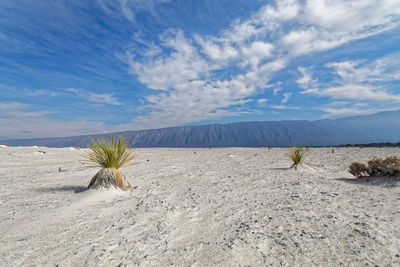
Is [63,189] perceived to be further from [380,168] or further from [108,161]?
[380,168]

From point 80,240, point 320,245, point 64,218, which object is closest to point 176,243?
point 80,240

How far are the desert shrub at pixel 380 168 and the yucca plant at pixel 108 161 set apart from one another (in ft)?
25.2

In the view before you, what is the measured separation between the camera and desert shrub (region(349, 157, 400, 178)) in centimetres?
573

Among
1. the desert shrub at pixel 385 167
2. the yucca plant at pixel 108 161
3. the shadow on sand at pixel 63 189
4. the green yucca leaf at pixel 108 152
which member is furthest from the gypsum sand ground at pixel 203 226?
the green yucca leaf at pixel 108 152

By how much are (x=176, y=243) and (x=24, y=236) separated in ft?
7.45

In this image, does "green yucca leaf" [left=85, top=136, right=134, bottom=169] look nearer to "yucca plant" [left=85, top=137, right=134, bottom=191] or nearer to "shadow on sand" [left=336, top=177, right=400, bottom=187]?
"yucca plant" [left=85, top=137, right=134, bottom=191]

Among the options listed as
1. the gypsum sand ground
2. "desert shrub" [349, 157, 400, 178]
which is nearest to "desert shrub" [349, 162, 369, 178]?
"desert shrub" [349, 157, 400, 178]

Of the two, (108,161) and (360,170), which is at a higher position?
(108,161)

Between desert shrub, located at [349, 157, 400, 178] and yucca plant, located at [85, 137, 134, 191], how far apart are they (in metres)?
7.67

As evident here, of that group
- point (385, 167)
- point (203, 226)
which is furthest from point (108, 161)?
point (385, 167)

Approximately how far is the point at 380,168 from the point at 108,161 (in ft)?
27.8

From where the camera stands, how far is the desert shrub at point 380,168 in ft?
18.8

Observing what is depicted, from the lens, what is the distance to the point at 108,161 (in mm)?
5160

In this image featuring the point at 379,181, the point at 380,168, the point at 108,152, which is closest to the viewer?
the point at 108,152
